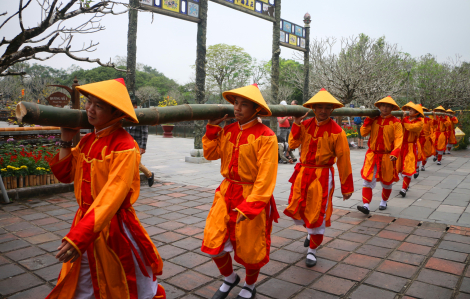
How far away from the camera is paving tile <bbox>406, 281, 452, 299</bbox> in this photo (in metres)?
3.04

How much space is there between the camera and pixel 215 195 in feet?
9.86

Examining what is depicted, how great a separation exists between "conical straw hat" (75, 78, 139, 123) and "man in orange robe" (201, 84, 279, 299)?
0.97 m

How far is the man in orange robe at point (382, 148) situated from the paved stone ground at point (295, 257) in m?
0.55

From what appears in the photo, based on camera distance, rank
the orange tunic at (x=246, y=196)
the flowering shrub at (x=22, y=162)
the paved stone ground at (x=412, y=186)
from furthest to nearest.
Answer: the flowering shrub at (x=22, y=162) → the paved stone ground at (x=412, y=186) → the orange tunic at (x=246, y=196)

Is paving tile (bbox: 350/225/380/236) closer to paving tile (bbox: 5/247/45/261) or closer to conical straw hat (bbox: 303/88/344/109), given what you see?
conical straw hat (bbox: 303/88/344/109)

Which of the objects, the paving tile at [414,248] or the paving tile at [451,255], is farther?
the paving tile at [414,248]

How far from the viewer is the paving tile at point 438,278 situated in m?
3.25

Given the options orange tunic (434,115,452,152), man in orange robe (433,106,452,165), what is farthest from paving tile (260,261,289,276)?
orange tunic (434,115,452,152)

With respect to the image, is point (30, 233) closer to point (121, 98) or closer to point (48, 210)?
point (48, 210)

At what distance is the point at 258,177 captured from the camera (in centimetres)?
272

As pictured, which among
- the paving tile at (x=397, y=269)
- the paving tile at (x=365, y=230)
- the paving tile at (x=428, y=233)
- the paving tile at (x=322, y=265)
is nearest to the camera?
the paving tile at (x=397, y=269)

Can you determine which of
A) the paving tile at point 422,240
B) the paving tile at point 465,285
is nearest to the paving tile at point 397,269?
the paving tile at point 465,285

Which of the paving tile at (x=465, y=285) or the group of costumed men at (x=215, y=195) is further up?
the group of costumed men at (x=215, y=195)

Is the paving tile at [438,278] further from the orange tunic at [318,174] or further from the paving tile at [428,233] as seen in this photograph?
the paving tile at [428,233]
